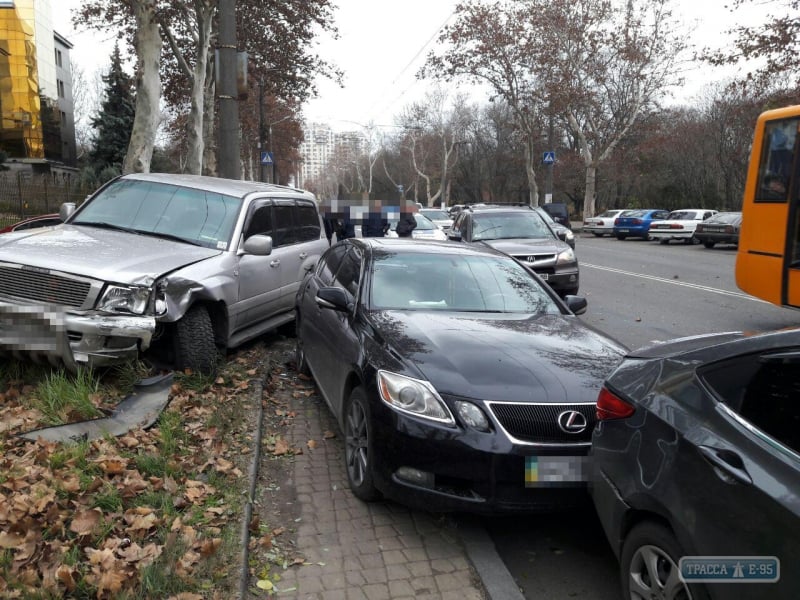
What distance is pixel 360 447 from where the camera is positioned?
4.12 m

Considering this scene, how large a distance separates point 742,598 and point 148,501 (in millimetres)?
2918

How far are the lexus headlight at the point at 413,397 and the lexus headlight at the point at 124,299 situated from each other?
7.58 ft

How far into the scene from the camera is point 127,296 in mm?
5113

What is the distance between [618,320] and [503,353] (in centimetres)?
665

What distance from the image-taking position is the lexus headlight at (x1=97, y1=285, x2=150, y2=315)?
16.6 ft

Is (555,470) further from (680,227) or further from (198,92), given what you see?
(680,227)

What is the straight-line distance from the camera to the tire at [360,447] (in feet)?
12.8

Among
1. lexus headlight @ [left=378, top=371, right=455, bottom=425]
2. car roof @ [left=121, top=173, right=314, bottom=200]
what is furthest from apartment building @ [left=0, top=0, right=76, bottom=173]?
lexus headlight @ [left=378, top=371, right=455, bottom=425]

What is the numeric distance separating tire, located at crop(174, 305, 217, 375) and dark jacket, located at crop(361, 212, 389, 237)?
22.2ft

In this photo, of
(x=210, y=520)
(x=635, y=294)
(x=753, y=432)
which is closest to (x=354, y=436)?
(x=210, y=520)

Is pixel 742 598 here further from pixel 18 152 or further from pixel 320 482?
pixel 18 152

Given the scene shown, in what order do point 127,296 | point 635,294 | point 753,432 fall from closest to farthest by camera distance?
point 753,432 → point 127,296 → point 635,294

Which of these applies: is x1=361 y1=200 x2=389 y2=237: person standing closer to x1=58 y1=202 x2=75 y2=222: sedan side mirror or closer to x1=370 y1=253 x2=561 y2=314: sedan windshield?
x1=58 y1=202 x2=75 y2=222: sedan side mirror

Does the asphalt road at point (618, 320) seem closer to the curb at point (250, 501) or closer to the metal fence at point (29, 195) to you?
the curb at point (250, 501)
